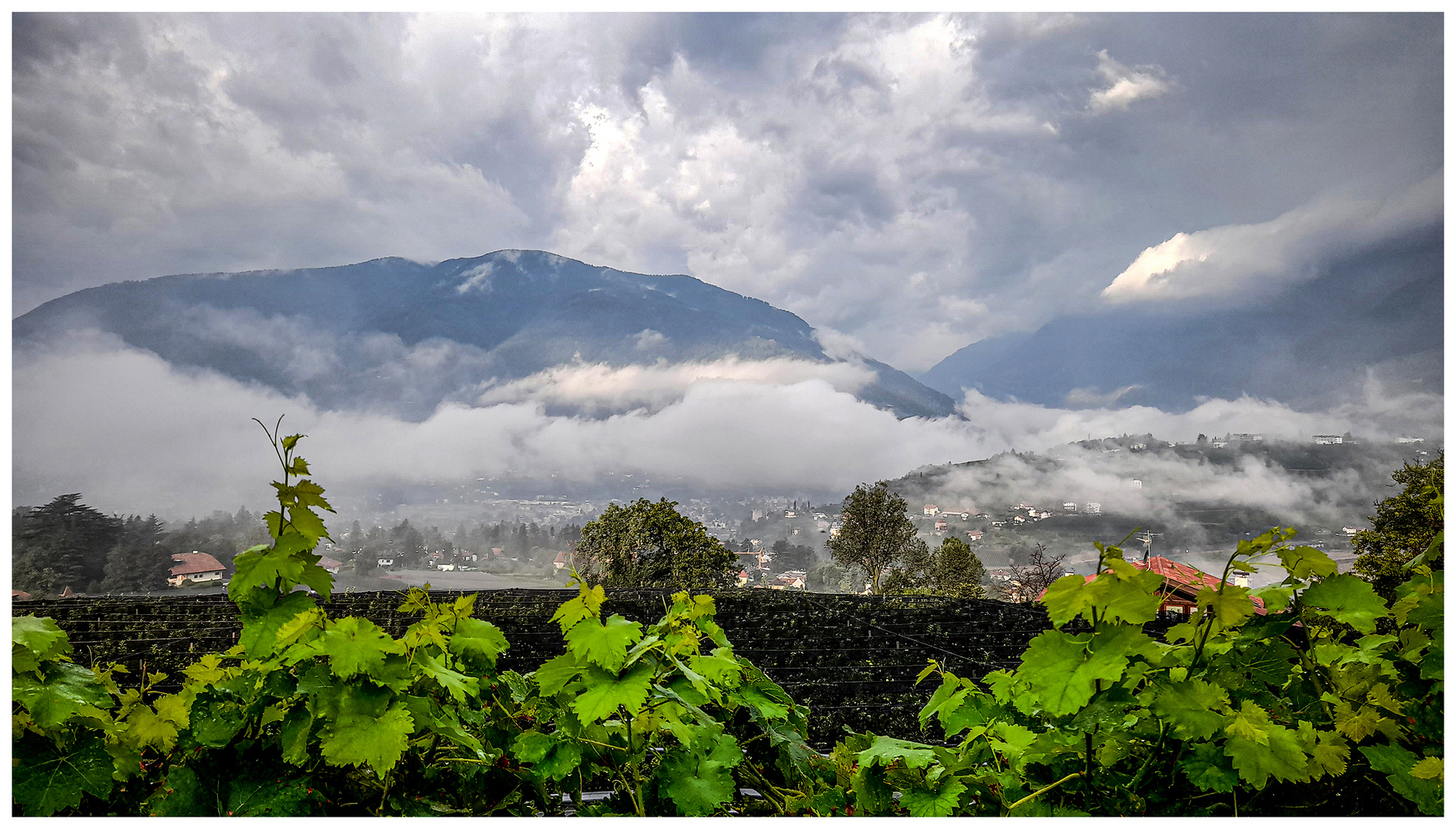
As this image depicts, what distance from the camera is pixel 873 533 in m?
19.9

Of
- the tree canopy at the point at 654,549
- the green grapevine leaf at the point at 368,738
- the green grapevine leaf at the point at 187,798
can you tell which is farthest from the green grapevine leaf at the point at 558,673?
the tree canopy at the point at 654,549

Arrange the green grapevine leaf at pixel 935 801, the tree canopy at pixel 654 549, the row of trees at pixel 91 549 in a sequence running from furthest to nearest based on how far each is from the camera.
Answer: the row of trees at pixel 91 549
the tree canopy at pixel 654 549
the green grapevine leaf at pixel 935 801

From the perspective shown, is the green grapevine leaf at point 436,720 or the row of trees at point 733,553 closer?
the green grapevine leaf at point 436,720

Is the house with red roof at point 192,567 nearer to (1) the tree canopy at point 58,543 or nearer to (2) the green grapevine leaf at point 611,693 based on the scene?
(1) the tree canopy at point 58,543

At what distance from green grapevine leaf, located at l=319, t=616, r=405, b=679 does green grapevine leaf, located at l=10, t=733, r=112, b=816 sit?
28cm

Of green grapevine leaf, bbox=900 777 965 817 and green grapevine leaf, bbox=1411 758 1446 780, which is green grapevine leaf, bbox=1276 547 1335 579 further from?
green grapevine leaf, bbox=900 777 965 817

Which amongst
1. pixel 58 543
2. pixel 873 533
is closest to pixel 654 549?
pixel 873 533

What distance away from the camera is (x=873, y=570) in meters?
20.0

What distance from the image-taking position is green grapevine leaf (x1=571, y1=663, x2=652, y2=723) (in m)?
0.61

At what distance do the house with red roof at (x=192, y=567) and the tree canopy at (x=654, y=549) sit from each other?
10326 millimetres

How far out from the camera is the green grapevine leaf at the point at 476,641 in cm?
75

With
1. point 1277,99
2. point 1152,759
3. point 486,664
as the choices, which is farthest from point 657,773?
point 1277,99

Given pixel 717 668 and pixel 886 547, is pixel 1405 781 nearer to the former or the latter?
pixel 717 668

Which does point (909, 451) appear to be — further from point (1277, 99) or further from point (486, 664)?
point (486, 664)
